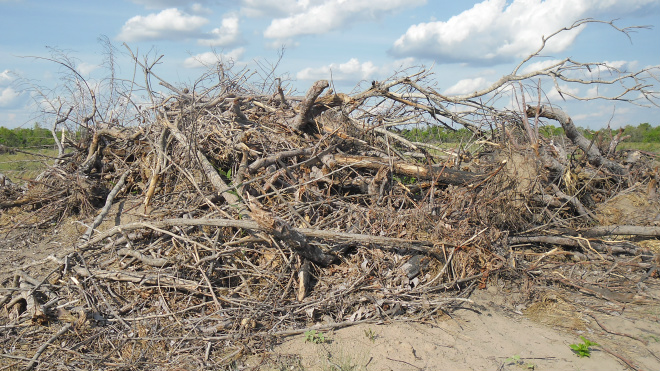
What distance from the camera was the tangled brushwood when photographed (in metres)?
3.88

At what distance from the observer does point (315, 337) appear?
3.68m

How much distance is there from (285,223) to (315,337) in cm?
95

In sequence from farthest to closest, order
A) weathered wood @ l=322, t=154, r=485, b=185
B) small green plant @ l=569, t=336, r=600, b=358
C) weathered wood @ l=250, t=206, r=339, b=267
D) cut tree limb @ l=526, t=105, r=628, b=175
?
1. cut tree limb @ l=526, t=105, r=628, b=175
2. weathered wood @ l=322, t=154, r=485, b=185
3. weathered wood @ l=250, t=206, r=339, b=267
4. small green plant @ l=569, t=336, r=600, b=358

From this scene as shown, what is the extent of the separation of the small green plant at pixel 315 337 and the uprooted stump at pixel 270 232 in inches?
6.9

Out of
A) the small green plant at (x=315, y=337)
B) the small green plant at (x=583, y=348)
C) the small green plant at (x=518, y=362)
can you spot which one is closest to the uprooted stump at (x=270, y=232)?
the small green plant at (x=315, y=337)

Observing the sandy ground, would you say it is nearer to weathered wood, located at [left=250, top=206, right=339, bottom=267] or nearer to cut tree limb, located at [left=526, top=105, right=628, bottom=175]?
weathered wood, located at [left=250, top=206, right=339, bottom=267]

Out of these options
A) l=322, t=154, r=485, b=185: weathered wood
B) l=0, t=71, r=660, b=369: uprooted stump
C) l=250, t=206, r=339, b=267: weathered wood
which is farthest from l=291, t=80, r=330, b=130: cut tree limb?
l=250, t=206, r=339, b=267: weathered wood

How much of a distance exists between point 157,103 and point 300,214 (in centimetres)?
277

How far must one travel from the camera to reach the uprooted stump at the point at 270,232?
3.86 metres

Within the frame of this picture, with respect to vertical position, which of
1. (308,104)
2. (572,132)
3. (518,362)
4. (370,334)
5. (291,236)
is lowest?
(518,362)

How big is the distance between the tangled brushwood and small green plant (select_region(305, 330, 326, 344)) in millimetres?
110

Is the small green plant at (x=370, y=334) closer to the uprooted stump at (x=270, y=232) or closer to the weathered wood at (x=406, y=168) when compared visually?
the uprooted stump at (x=270, y=232)

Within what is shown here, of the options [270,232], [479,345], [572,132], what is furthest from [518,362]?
[572,132]

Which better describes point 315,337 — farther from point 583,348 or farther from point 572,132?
point 572,132
